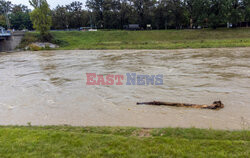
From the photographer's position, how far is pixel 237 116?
880cm

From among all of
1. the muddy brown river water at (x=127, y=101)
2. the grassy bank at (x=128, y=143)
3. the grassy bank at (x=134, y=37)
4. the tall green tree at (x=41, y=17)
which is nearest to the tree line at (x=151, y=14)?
the tall green tree at (x=41, y=17)

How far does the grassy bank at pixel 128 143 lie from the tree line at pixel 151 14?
56697 millimetres

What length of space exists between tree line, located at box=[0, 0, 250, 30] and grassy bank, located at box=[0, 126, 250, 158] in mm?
56697

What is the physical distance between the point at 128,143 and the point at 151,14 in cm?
7144

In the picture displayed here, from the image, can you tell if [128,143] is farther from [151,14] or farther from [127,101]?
[151,14]

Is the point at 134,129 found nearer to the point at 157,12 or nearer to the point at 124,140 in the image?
the point at 124,140

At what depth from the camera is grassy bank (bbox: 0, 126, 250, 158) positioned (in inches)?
199

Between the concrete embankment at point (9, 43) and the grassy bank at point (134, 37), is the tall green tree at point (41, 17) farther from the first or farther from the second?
the concrete embankment at point (9, 43)

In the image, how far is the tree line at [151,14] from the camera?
58.1m

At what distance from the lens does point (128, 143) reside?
556 centimetres

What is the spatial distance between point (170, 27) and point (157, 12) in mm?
9768

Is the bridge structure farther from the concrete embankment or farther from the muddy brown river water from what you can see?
the muddy brown river water

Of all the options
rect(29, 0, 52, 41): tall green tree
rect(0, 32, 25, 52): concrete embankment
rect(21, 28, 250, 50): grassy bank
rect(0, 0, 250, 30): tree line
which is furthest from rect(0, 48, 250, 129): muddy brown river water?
rect(0, 0, 250, 30): tree line

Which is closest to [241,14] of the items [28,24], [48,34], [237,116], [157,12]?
[157,12]
